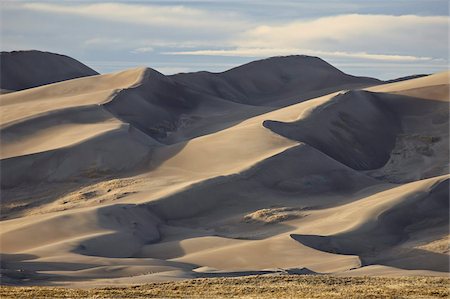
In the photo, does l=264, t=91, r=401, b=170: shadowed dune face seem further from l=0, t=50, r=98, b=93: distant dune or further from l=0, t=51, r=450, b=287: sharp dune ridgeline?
l=0, t=50, r=98, b=93: distant dune

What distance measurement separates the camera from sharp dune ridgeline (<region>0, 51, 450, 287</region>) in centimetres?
3172

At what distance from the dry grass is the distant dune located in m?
68.0

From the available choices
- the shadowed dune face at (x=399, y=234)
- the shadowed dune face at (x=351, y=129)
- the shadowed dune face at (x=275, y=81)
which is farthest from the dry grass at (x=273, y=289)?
the shadowed dune face at (x=275, y=81)

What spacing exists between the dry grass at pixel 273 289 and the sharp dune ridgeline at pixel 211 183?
286 centimetres

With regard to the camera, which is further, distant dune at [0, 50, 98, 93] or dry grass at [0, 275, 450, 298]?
distant dune at [0, 50, 98, 93]

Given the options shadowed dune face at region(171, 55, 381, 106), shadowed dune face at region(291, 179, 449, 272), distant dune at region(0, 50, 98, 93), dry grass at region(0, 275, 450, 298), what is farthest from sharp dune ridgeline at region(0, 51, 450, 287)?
distant dune at region(0, 50, 98, 93)

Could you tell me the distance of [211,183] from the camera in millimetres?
43281

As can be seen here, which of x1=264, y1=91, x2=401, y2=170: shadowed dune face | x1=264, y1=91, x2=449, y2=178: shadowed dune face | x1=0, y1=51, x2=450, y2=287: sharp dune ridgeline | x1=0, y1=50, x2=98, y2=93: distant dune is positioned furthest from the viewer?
x1=0, y1=50, x2=98, y2=93: distant dune

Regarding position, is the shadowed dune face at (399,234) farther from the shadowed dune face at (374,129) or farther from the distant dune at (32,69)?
the distant dune at (32,69)

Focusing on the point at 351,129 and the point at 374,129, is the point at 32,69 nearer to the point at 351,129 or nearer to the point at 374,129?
the point at 374,129

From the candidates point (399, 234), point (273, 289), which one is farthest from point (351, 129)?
point (273, 289)

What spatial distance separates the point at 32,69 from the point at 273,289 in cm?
7551

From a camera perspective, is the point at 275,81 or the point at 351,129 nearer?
the point at 351,129

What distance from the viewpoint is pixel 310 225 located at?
3762 centimetres
